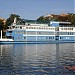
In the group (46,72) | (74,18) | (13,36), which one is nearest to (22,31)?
(13,36)

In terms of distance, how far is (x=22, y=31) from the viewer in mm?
91125

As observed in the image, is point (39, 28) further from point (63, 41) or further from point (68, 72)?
point (68, 72)

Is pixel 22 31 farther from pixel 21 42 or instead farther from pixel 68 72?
pixel 68 72

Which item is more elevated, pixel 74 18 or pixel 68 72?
pixel 74 18

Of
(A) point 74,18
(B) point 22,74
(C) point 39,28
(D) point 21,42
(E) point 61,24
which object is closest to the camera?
(B) point 22,74

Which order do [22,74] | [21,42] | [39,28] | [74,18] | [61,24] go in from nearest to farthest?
1. [22,74]
2. [21,42]
3. [39,28]
4. [61,24]
5. [74,18]

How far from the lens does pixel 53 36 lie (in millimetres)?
94188

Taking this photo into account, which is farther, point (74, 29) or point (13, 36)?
point (74, 29)

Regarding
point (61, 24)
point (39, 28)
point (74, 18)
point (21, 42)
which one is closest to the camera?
point (21, 42)

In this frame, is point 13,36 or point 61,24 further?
point 61,24

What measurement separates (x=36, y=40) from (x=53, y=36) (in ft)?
23.4

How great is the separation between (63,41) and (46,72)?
68669 mm

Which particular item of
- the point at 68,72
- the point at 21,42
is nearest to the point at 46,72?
the point at 68,72

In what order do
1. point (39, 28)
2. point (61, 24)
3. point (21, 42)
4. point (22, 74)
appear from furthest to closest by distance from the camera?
1. point (61, 24)
2. point (39, 28)
3. point (21, 42)
4. point (22, 74)
